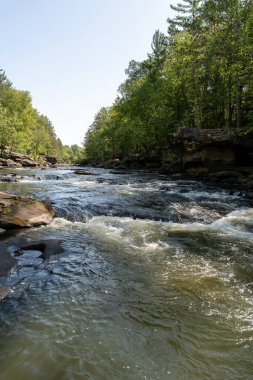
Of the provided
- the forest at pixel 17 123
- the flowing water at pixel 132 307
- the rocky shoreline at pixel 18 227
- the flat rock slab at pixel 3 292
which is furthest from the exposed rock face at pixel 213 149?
the forest at pixel 17 123

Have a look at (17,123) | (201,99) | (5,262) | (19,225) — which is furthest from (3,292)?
(17,123)

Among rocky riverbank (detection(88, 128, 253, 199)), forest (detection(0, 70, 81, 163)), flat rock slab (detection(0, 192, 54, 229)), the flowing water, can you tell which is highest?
forest (detection(0, 70, 81, 163))

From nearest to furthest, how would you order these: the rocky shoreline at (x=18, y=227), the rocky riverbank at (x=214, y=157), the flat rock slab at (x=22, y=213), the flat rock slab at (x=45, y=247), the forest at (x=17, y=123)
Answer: the rocky shoreline at (x=18, y=227) < the flat rock slab at (x=45, y=247) < the flat rock slab at (x=22, y=213) < the rocky riverbank at (x=214, y=157) < the forest at (x=17, y=123)

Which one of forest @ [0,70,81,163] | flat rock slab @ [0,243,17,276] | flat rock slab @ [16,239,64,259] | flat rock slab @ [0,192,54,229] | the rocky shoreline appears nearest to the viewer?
flat rock slab @ [0,243,17,276]

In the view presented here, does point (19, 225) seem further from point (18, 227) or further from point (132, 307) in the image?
point (132, 307)

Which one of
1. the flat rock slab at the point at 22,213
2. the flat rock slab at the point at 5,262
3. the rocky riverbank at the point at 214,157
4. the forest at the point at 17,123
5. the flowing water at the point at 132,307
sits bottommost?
the flowing water at the point at 132,307

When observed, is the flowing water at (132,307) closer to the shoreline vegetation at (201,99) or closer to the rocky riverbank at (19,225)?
the rocky riverbank at (19,225)

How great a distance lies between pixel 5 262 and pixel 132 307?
11.8 feet

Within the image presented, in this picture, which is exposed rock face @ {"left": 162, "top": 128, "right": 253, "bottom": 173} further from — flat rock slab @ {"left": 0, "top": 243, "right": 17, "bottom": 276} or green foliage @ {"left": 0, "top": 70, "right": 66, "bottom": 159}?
green foliage @ {"left": 0, "top": 70, "right": 66, "bottom": 159}

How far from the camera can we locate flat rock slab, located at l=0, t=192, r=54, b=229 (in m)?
10.1

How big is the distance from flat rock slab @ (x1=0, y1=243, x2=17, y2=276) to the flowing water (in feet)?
0.63

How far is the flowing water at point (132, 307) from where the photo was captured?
3.92 meters

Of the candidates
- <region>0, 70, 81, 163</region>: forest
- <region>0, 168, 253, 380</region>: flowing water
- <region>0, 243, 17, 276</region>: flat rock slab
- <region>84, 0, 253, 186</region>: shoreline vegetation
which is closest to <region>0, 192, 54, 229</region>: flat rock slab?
<region>0, 168, 253, 380</region>: flowing water

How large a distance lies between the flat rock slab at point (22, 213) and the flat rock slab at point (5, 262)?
7.65 ft
